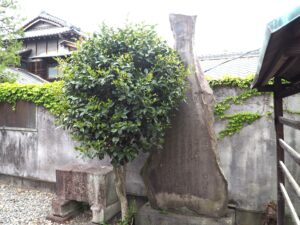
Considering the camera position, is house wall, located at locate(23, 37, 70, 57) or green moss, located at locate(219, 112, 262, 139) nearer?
green moss, located at locate(219, 112, 262, 139)

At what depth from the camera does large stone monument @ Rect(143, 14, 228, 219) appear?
13.2 ft

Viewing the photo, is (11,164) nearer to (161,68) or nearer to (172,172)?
(172,172)

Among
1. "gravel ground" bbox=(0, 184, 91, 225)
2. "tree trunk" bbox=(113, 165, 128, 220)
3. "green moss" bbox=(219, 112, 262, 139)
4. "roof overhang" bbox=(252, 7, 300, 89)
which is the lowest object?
"gravel ground" bbox=(0, 184, 91, 225)

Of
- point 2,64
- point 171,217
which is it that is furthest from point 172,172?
point 2,64

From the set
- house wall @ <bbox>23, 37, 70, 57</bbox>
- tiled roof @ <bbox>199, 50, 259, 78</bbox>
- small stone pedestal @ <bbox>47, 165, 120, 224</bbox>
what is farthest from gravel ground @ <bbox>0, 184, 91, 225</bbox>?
house wall @ <bbox>23, 37, 70, 57</bbox>

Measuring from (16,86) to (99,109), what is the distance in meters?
3.86

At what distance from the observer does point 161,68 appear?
12.5 ft

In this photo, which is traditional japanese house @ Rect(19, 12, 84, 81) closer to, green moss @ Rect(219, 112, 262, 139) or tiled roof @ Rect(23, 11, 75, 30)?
tiled roof @ Rect(23, 11, 75, 30)

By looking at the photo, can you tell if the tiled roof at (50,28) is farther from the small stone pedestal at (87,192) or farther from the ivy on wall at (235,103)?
the ivy on wall at (235,103)

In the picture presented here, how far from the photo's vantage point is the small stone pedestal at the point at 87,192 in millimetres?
4418

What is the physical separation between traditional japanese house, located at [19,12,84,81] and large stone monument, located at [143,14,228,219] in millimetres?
13801

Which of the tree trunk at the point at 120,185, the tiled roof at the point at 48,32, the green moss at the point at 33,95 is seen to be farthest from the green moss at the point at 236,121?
the tiled roof at the point at 48,32

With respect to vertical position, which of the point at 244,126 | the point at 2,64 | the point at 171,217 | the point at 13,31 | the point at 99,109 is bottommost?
the point at 171,217

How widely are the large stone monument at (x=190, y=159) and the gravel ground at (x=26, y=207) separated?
164cm
